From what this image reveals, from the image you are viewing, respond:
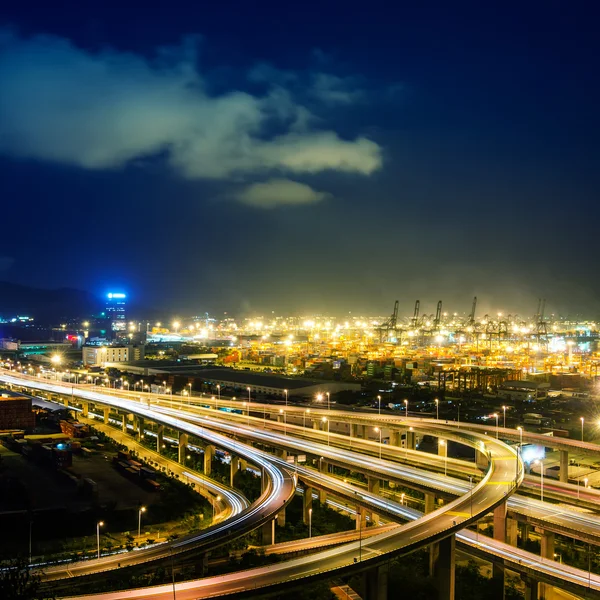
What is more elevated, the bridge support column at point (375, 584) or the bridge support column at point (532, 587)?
the bridge support column at point (375, 584)

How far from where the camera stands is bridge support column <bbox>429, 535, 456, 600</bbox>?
21.4 ft

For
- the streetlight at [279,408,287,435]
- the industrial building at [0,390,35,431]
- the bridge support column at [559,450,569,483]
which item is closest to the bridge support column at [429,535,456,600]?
the bridge support column at [559,450,569,483]

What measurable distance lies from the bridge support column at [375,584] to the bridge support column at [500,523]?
8.85ft

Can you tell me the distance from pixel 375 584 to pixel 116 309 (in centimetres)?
7062

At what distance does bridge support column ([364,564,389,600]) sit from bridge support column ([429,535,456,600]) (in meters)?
0.93

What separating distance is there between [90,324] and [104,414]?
54432 millimetres

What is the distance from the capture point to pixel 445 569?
6.56 m

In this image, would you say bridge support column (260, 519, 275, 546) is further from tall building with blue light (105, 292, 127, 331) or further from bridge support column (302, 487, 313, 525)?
tall building with blue light (105, 292, 127, 331)

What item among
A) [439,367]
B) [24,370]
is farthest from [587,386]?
[24,370]

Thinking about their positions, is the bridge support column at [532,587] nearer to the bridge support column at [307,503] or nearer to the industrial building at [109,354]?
the bridge support column at [307,503]

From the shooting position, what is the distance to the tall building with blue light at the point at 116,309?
70.2 meters

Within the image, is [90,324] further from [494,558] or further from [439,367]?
[494,558]

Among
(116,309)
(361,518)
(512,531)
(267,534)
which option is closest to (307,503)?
(361,518)

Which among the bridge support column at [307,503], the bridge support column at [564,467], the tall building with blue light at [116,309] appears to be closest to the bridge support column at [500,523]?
the bridge support column at [307,503]
